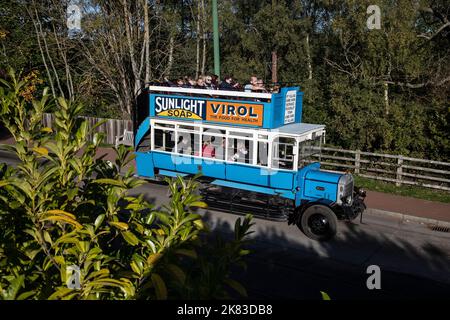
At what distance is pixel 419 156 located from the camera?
17.7 meters

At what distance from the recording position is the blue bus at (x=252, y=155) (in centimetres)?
1187

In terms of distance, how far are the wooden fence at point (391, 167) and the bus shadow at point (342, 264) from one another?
5.11m

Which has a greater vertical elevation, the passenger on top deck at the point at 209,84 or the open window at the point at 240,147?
the passenger on top deck at the point at 209,84

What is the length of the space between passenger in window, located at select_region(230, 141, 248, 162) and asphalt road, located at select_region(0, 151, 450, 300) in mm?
1673

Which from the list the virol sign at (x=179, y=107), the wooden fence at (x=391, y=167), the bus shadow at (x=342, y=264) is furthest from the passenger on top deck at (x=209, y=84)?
the wooden fence at (x=391, y=167)

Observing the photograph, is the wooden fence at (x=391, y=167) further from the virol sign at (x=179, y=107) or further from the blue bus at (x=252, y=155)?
the virol sign at (x=179, y=107)

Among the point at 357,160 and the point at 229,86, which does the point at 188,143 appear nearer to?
the point at 229,86

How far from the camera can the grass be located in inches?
625

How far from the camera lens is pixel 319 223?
11492 mm

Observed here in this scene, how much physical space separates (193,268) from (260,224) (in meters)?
9.56

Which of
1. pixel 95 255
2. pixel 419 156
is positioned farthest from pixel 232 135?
pixel 95 255

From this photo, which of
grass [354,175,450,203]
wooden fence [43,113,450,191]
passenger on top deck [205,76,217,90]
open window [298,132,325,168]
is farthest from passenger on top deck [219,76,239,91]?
grass [354,175,450,203]

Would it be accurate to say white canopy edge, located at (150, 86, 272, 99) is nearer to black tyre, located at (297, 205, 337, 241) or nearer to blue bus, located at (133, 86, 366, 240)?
blue bus, located at (133, 86, 366, 240)

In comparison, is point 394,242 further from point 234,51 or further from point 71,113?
point 234,51
